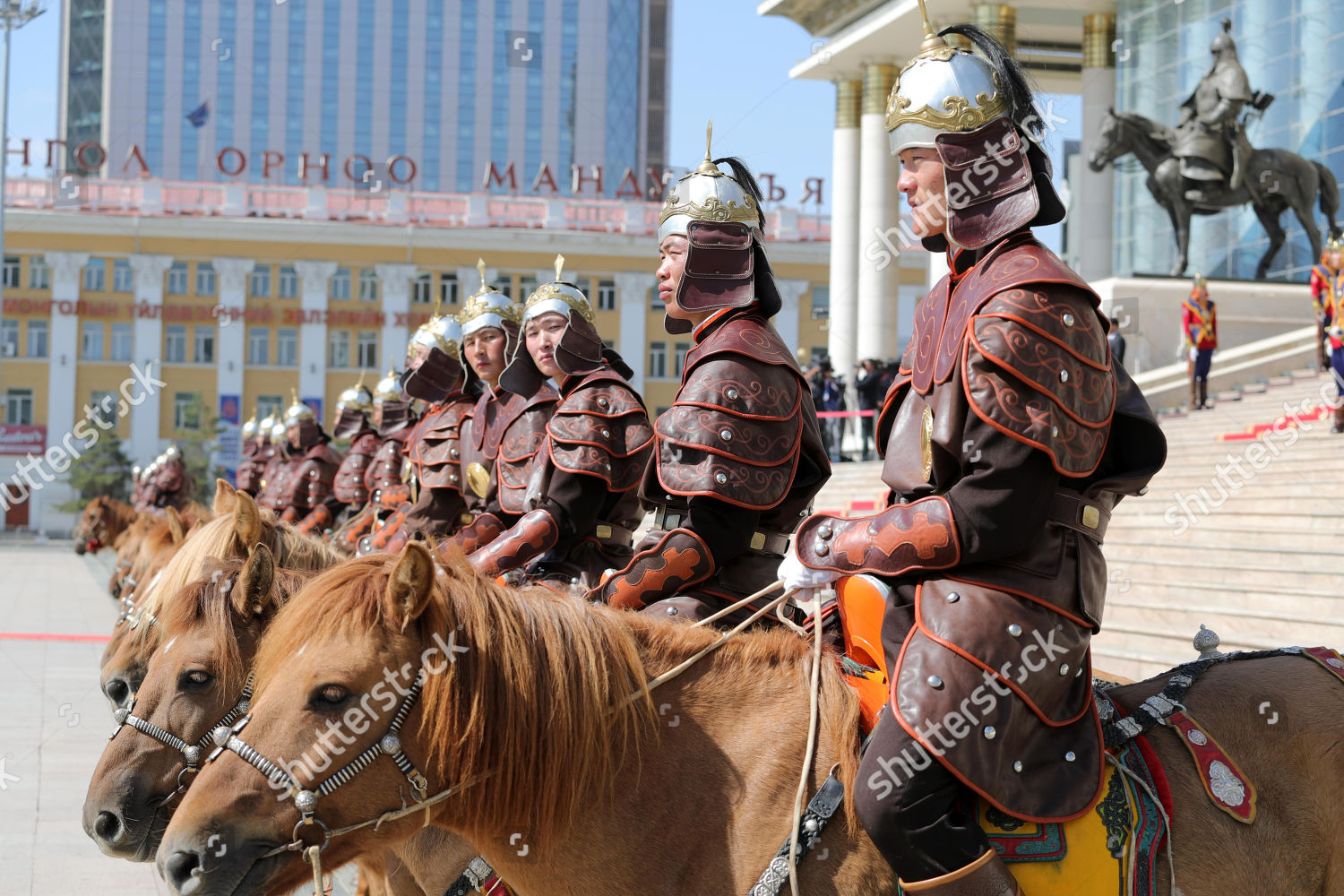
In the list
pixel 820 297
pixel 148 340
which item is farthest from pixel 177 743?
pixel 148 340

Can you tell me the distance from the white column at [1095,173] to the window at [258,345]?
34583mm

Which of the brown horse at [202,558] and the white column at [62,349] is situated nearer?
the brown horse at [202,558]

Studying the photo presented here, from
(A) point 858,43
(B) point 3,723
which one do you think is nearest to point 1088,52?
(A) point 858,43

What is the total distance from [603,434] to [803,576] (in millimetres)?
2205

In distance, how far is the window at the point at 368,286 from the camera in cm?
5369

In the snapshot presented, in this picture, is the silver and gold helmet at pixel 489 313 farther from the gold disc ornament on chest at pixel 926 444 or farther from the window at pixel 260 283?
the window at pixel 260 283

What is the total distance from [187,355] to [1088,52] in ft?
123

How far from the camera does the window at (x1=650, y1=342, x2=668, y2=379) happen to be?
54.0 meters

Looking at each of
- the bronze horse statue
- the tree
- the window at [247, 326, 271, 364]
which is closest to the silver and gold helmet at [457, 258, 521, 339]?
the bronze horse statue

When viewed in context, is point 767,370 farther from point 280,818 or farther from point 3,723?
point 3,723

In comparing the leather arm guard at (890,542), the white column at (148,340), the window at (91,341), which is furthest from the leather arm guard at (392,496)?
the window at (91,341)

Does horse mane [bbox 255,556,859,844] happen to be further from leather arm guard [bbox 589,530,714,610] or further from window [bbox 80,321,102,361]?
window [bbox 80,321,102,361]

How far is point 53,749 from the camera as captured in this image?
29.7 ft

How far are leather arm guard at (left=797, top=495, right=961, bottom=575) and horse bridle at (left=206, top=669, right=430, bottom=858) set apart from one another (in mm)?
896
